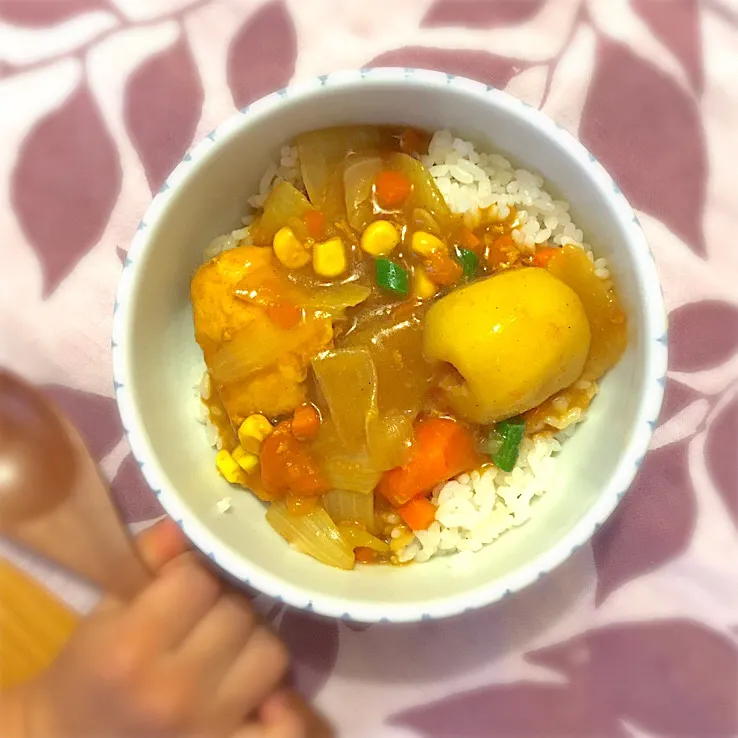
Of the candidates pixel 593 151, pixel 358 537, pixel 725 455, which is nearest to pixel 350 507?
pixel 358 537

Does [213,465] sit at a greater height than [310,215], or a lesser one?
lesser

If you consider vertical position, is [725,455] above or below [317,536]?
below

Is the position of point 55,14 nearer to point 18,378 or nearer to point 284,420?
point 18,378

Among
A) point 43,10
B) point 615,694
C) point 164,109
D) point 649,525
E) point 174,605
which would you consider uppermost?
point 43,10

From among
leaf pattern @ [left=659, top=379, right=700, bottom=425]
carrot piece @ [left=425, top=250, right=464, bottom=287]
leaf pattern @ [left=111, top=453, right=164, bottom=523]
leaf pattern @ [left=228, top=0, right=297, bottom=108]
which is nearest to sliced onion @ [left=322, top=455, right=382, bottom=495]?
carrot piece @ [left=425, top=250, right=464, bottom=287]

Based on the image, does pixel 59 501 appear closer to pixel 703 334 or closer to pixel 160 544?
pixel 160 544

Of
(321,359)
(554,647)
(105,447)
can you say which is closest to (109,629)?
(105,447)

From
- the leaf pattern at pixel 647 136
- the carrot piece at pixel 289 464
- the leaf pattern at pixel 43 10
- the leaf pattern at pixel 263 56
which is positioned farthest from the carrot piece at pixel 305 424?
the leaf pattern at pixel 43 10

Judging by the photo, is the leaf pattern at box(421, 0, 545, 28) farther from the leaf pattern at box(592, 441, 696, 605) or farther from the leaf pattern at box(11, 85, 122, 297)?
the leaf pattern at box(592, 441, 696, 605)
